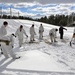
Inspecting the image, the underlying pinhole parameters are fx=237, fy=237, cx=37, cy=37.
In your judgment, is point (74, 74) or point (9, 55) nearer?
point (74, 74)

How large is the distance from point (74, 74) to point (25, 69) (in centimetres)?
174

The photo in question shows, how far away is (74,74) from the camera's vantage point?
8047 mm

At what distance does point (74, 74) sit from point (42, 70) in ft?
3.75

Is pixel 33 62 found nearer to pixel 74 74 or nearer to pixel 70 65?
pixel 70 65

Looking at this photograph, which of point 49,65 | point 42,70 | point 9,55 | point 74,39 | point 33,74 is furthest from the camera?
point 74,39

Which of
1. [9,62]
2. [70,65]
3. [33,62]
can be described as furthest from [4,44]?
[70,65]

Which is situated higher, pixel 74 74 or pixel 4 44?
pixel 4 44

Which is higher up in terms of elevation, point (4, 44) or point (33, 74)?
point (4, 44)

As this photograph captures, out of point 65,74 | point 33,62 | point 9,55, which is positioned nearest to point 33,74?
point 65,74

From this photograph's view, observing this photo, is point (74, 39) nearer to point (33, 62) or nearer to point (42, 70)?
point (33, 62)

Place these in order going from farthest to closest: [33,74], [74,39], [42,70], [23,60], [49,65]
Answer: [74,39] < [23,60] < [49,65] < [42,70] < [33,74]

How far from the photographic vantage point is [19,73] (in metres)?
7.95

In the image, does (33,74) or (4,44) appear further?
(4,44)

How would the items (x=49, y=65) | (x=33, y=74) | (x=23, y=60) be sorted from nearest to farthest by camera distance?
(x=33, y=74) < (x=49, y=65) < (x=23, y=60)
